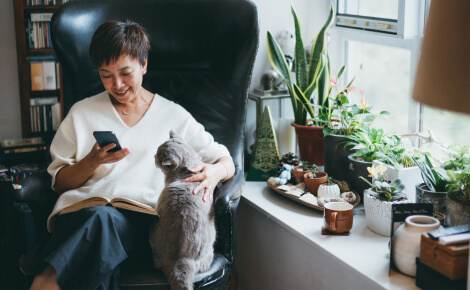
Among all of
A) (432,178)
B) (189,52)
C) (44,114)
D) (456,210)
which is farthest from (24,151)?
(456,210)

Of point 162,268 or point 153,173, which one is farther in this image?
point 153,173

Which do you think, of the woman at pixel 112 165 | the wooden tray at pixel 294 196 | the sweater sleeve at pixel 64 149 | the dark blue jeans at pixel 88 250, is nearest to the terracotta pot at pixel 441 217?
the wooden tray at pixel 294 196

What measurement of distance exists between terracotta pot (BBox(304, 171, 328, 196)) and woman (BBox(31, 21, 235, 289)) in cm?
40

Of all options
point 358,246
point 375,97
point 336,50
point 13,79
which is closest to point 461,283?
point 358,246

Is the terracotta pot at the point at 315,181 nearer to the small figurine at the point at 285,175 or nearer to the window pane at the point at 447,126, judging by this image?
the small figurine at the point at 285,175

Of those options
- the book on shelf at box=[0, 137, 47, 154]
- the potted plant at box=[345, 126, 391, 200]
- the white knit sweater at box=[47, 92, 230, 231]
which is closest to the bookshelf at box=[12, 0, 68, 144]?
the book on shelf at box=[0, 137, 47, 154]

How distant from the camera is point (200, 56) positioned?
2.29 meters

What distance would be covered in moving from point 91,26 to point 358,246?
53.6 inches

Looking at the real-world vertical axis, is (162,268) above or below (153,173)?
below

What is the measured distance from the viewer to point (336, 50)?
2832mm

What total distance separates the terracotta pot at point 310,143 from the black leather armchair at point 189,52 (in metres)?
0.35

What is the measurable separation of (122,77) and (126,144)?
0.24m

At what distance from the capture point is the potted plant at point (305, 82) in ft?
8.04

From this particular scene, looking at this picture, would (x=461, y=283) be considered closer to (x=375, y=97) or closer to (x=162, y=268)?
(x=162, y=268)
